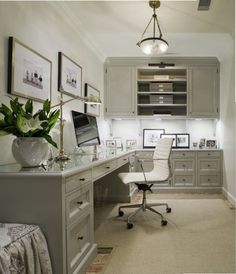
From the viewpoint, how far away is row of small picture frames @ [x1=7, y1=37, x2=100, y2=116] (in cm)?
205

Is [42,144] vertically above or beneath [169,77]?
beneath

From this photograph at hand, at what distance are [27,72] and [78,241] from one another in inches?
54.7

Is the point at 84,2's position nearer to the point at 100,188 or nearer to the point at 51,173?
the point at 51,173

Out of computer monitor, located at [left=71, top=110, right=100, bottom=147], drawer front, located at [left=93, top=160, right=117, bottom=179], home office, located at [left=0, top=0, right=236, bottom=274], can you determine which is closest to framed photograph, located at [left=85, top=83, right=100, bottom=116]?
home office, located at [left=0, top=0, right=236, bottom=274]

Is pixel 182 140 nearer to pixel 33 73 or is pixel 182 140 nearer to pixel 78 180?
pixel 33 73

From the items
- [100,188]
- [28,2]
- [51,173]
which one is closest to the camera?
[51,173]

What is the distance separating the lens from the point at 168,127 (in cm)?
→ 533

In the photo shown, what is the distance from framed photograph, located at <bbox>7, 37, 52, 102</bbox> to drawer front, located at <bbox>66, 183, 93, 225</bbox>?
910 millimetres

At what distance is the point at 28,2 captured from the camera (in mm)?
2342

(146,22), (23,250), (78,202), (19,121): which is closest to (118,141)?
(146,22)

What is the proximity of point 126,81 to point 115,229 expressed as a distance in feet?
9.78

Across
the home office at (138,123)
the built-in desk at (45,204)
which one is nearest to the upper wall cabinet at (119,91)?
the home office at (138,123)

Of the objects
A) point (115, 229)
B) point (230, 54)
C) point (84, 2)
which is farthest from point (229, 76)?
point (115, 229)

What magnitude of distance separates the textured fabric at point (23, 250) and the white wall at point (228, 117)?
10.4 feet
